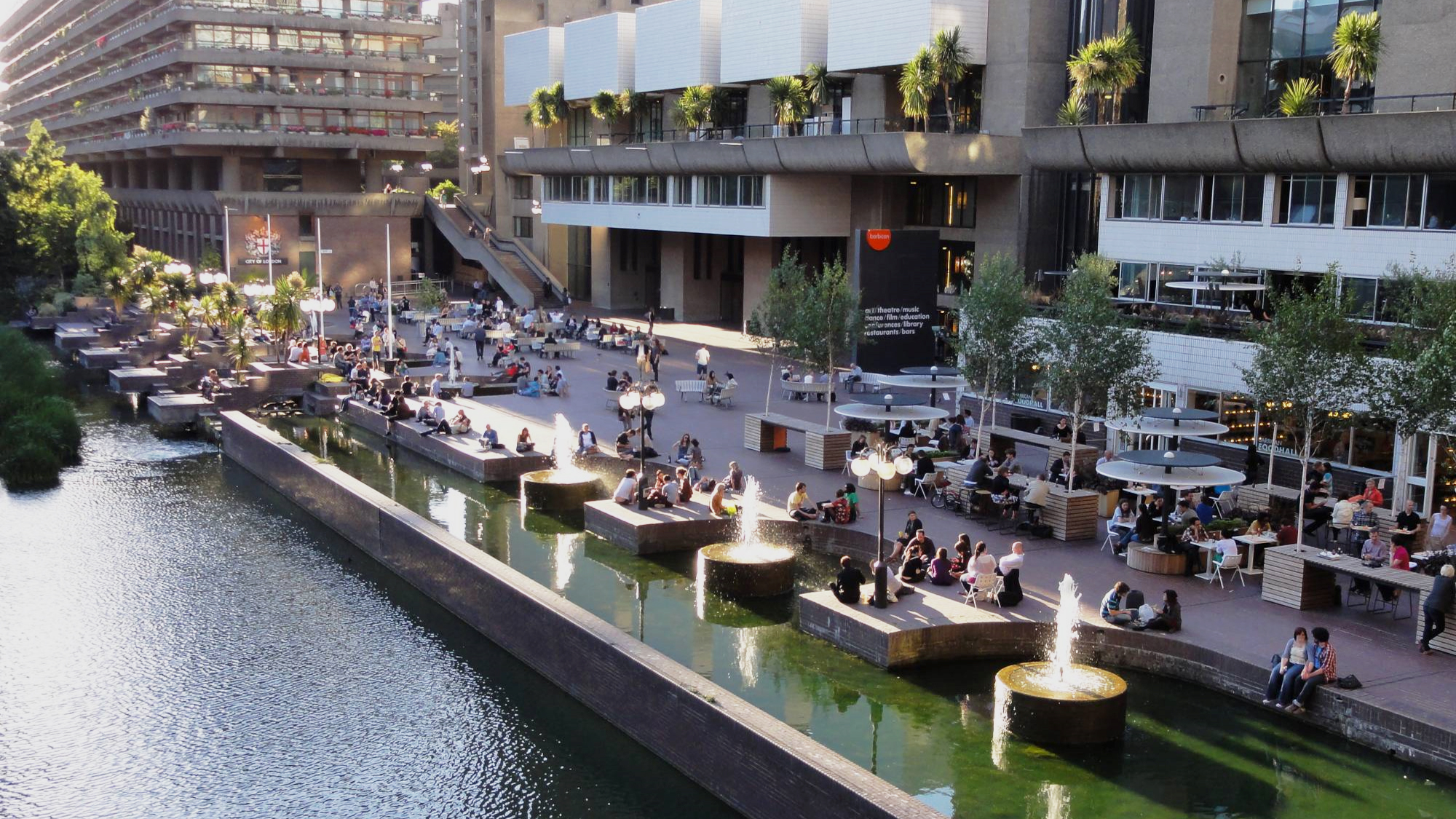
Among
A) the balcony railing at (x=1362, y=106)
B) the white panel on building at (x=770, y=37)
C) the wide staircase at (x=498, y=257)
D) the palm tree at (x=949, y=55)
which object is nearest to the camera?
the balcony railing at (x=1362, y=106)

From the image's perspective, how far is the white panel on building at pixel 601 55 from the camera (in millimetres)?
63312

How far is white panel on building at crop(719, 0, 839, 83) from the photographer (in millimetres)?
51781

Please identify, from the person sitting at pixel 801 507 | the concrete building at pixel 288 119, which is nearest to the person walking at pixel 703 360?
the person sitting at pixel 801 507

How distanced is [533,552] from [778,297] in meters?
10.8

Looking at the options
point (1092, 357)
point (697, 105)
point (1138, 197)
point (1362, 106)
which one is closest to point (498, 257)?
point (697, 105)

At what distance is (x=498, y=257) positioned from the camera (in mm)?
72500

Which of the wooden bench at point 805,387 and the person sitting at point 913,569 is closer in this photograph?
the person sitting at point 913,569

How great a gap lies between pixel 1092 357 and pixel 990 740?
35.2 feet

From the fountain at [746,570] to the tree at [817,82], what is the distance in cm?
3235

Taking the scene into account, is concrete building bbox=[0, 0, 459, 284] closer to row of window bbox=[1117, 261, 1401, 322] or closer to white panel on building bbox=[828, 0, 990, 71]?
white panel on building bbox=[828, 0, 990, 71]

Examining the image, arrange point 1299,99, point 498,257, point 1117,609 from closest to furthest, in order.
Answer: point 1117,609, point 1299,99, point 498,257

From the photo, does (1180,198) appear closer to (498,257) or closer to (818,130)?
(818,130)

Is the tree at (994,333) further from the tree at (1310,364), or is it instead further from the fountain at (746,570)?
the fountain at (746,570)

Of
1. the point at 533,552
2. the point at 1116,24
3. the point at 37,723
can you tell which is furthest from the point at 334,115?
the point at 37,723
